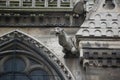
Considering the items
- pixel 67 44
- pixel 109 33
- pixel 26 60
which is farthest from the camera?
pixel 26 60

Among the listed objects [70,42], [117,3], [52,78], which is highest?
[117,3]

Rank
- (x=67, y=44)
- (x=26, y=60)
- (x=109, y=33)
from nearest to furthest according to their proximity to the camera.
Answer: (x=109, y=33) → (x=67, y=44) → (x=26, y=60)

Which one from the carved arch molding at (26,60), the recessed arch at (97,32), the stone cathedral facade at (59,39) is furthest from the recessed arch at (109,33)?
the carved arch molding at (26,60)

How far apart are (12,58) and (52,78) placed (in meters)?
0.80

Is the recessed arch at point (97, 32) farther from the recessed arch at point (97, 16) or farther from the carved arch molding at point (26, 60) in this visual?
the carved arch molding at point (26, 60)

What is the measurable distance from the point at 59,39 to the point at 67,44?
0.20 metres

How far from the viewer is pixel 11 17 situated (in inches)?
405

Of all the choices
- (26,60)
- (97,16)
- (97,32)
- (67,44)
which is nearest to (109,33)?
(97,32)

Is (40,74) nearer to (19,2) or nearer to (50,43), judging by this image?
(50,43)

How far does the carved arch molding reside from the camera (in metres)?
9.89

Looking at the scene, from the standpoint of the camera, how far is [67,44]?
968 centimetres

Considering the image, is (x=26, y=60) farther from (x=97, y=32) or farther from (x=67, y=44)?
(x=97, y=32)

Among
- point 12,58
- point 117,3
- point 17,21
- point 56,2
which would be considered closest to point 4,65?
point 12,58

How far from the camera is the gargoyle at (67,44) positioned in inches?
374
